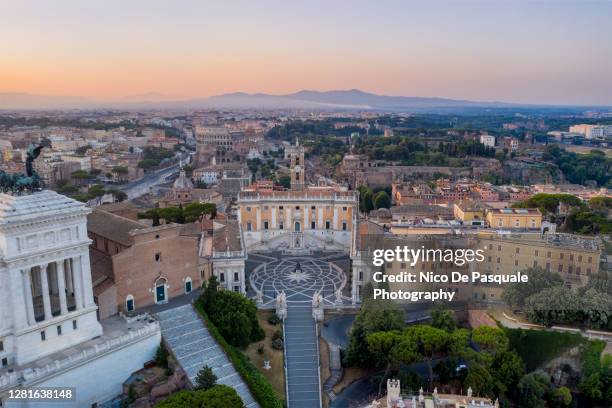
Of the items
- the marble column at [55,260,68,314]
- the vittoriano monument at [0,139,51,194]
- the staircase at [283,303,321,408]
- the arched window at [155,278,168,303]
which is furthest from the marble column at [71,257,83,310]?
the staircase at [283,303,321,408]

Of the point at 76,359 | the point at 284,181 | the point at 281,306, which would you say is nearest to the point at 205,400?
the point at 76,359

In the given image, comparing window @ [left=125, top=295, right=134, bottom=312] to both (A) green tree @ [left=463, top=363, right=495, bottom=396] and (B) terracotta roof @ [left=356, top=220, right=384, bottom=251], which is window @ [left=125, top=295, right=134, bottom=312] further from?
(A) green tree @ [left=463, top=363, right=495, bottom=396]

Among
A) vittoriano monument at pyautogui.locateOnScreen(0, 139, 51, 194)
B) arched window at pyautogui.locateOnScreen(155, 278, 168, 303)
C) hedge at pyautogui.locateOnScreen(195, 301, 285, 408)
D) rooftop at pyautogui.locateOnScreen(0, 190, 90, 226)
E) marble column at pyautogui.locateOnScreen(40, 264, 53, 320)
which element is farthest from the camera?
arched window at pyautogui.locateOnScreen(155, 278, 168, 303)

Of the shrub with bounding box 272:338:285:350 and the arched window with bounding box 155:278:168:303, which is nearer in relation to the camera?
the arched window with bounding box 155:278:168:303

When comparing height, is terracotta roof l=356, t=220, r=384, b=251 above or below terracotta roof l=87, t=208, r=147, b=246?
below

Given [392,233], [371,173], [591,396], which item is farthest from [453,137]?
[591,396]

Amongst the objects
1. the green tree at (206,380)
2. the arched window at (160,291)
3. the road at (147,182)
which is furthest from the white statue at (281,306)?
the road at (147,182)

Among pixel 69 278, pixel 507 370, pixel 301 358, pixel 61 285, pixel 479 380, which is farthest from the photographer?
pixel 301 358

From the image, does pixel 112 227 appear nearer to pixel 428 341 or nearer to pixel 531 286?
pixel 428 341
